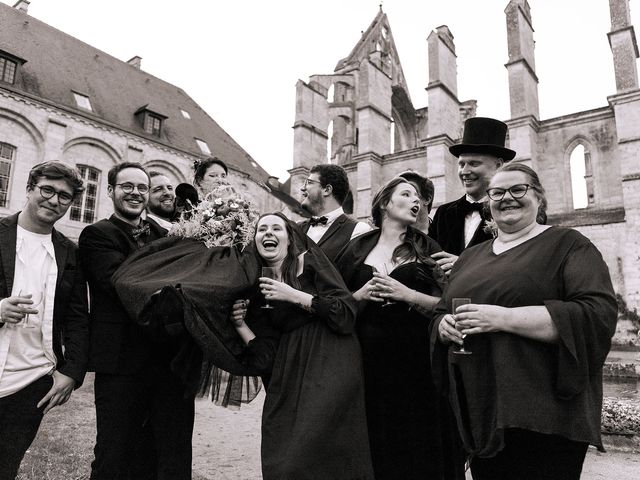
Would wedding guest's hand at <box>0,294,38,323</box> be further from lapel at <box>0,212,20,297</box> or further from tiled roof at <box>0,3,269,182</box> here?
tiled roof at <box>0,3,269,182</box>

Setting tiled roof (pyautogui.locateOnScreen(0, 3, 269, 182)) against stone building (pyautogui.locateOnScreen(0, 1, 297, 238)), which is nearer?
stone building (pyautogui.locateOnScreen(0, 1, 297, 238))

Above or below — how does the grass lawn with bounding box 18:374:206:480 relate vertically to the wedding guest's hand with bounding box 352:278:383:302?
below

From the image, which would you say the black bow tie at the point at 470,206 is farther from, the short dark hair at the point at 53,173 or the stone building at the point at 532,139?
the stone building at the point at 532,139

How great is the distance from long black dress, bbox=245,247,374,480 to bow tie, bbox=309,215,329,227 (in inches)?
42.3

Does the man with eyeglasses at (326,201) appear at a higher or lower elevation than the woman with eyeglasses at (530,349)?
higher

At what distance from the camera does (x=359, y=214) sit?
69.1ft

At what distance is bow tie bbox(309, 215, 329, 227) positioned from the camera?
12.3 feet

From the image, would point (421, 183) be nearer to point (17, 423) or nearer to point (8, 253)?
point (8, 253)

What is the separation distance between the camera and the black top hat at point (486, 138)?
3.33 m

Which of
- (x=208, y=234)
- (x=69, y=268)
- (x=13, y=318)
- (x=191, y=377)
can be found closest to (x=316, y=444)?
(x=191, y=377)

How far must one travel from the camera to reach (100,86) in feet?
73.2

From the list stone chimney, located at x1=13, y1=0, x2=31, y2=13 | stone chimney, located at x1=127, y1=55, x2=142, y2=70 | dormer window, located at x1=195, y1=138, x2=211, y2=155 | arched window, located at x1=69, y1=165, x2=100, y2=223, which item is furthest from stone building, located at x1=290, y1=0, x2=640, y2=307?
stone chimney, located at x1=13, y1=0, x2=31, y2=13

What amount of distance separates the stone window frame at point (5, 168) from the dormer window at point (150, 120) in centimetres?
610

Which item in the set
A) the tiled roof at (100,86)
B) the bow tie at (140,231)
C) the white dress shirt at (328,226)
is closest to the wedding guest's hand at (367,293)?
the white dress shirt at (328,226)
